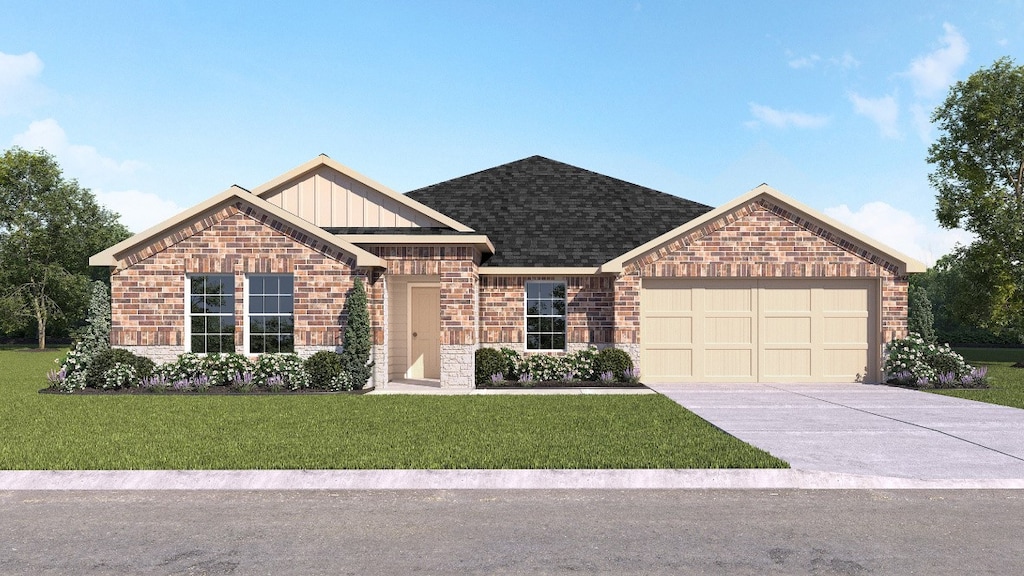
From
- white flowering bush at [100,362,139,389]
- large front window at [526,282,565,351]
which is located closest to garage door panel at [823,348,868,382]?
large front window at [526,282,565,351]

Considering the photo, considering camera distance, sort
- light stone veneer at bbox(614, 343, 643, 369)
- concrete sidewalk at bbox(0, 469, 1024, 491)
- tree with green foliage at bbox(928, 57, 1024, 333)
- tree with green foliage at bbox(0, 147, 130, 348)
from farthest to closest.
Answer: tree with green foliage at bbox(0, 147, 130, 348) → tree with green foliage at bbox(928, 57, 1024, 333) → light stone veneer at bbox(614, 343, 643, 369) → concrete sidewalk at bbox(0, 469, 1024, 491)

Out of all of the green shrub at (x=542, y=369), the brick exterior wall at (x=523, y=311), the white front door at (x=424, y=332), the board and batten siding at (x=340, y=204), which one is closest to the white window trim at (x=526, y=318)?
the brick exterior wall at (x=523, y=311)

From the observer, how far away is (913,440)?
9.55 metres

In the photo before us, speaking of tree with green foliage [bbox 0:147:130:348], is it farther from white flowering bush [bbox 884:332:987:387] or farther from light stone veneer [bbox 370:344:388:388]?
white flowering bush [bbox 884:332:987:387]

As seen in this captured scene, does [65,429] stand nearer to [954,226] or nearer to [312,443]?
[312,443]

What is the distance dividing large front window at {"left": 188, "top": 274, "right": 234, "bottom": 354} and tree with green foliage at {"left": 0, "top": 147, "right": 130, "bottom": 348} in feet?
112

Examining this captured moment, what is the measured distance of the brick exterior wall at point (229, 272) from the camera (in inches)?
640

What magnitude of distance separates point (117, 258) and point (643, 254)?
13.1m

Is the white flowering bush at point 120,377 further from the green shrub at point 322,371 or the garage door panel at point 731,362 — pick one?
the garage door panel at point 731,362

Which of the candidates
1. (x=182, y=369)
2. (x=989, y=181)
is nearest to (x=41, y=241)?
(x=182, y=369)

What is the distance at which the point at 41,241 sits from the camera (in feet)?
147

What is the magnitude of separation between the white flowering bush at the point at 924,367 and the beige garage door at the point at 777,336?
1.66ft

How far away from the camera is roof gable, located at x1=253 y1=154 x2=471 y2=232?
17.6 m

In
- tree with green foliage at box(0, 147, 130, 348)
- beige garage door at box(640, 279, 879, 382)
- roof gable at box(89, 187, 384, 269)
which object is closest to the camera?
roof gable at box(89, 187, 384, 269)
